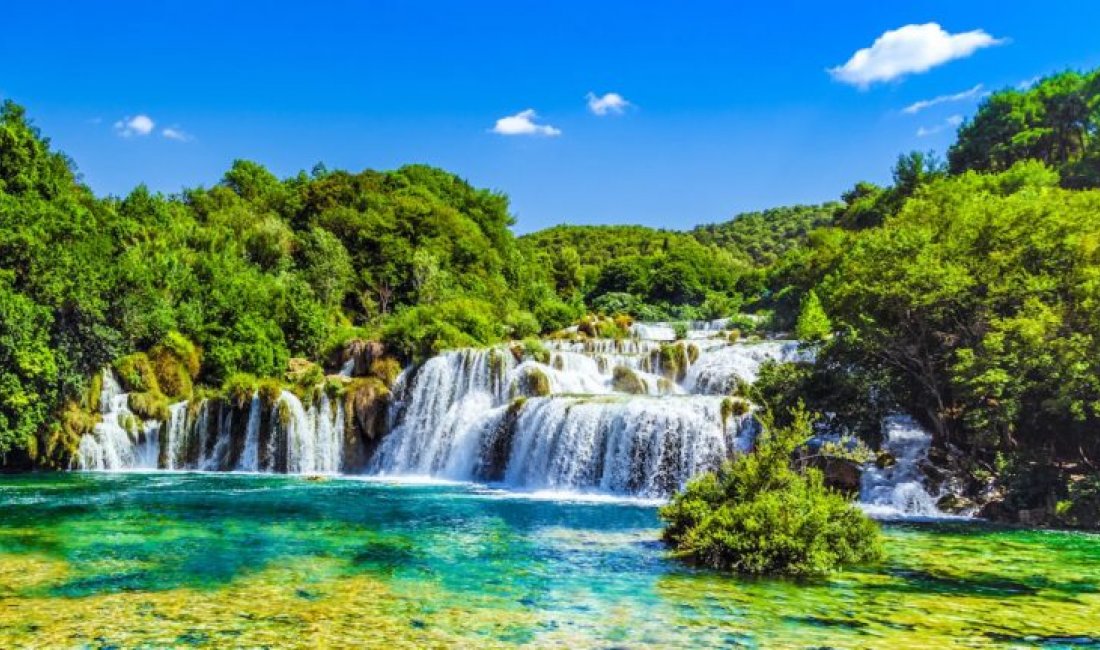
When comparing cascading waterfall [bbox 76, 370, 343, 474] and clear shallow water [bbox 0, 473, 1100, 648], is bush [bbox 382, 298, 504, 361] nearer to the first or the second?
Result: cascading waterfall [bbox 76, 370, 343, 474]

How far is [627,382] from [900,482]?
14932 mm

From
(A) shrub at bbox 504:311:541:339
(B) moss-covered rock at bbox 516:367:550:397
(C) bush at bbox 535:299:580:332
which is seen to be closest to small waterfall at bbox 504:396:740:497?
(B) moss-covered rock at bbox 516:367:550:397

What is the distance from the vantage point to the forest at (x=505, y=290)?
19672 millimetres

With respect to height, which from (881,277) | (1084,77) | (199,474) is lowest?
(199,474)

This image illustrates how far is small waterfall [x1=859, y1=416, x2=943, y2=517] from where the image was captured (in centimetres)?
2104

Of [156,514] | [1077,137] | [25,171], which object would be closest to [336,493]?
[156,514]

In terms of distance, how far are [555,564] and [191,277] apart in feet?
114

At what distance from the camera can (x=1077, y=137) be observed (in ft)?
179

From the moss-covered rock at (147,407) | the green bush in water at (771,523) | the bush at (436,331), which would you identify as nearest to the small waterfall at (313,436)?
the bush at (436,331)

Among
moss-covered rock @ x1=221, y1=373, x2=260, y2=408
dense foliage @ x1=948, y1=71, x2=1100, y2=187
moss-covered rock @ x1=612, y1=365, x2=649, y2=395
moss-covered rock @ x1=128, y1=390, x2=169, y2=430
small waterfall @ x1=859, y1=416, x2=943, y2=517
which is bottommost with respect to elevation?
small waterfall @ x1=859, y1=416, x2=943, y2=517

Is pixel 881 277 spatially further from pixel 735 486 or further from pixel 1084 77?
pixel 1084 77

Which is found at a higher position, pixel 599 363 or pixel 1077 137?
pixel 1077 137

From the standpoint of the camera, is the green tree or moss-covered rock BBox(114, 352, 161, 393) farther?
the green tree

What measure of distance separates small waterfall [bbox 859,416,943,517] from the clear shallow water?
2707 mm
